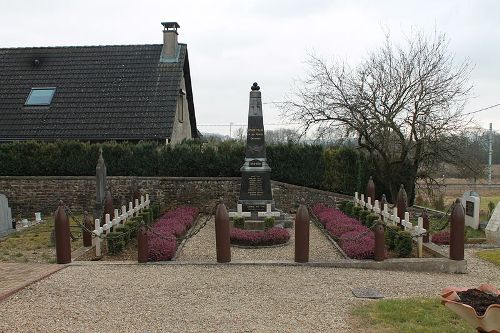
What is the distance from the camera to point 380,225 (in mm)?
8680

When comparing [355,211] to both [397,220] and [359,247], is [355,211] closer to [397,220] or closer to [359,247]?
[397,220]

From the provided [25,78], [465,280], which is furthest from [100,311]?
[25,78]

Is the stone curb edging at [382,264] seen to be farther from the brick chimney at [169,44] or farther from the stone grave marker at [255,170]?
the brick chimney at [169,44]

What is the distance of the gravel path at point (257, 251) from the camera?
9.73 meters

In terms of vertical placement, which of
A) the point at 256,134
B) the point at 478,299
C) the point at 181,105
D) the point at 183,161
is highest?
the point at 181,105

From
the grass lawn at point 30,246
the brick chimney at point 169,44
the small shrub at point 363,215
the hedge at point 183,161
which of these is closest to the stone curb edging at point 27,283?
the grass lawn at point 30,246

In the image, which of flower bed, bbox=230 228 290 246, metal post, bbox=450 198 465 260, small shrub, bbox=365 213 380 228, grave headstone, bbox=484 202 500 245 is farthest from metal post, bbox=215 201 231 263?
grave headstone, bbox=484 202 500 245

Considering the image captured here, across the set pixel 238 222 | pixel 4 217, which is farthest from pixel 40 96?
pixel 238 222

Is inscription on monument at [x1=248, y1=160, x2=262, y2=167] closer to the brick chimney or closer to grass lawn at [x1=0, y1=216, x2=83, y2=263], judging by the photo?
grass lawn at [x1=0, y1=216, x2=83, y2=263]

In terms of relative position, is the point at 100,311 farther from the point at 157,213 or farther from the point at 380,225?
the point at 157,213

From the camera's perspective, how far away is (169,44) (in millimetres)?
21828

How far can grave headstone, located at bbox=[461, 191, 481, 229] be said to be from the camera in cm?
1407

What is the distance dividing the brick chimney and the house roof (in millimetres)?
302

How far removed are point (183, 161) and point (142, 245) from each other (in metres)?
9.48
